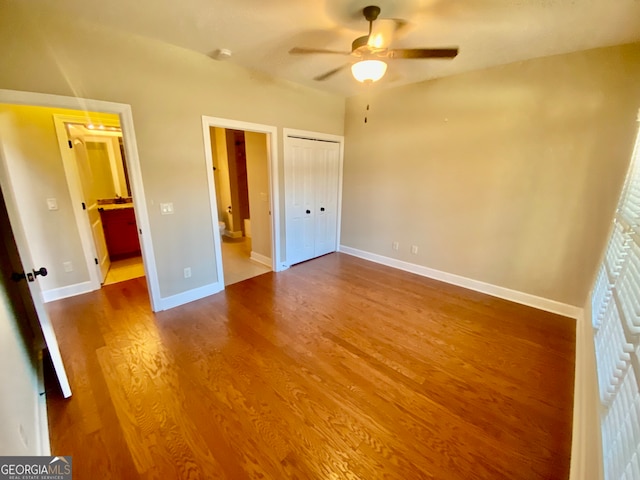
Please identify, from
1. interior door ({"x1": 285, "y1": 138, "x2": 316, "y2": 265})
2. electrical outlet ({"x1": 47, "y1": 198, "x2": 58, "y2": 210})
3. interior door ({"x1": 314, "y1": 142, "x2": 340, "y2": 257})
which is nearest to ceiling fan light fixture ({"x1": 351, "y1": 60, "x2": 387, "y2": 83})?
interior door ({"x1": 285, "y1": 138, "x2": 316, "y2": 265})

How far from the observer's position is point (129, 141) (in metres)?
2.41

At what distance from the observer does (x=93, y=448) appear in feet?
4.82

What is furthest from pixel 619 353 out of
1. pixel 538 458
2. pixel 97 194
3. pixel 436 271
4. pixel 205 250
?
pixel 97 194

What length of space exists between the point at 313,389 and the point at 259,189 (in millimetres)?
3072

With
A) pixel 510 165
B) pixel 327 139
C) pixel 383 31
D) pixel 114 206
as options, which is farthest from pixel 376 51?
pixel 114 206

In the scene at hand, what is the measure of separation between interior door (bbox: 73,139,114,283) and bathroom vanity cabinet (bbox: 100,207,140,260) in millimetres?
102

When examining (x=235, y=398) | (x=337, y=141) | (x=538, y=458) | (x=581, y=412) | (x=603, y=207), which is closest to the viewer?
(x=538, y=458)

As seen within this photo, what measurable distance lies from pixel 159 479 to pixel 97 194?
16.2ft

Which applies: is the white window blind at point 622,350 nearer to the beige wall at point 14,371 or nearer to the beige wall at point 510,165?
→ the beige wall at point 510,165

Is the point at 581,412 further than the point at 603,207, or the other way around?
the point at 603,207

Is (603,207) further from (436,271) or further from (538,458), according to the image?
(538,458)

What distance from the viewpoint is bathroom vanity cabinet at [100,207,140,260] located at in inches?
162

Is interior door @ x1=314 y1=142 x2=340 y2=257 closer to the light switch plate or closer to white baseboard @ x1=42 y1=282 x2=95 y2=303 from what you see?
the light switch plate

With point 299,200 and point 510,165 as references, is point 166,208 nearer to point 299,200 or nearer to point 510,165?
point 299,200
